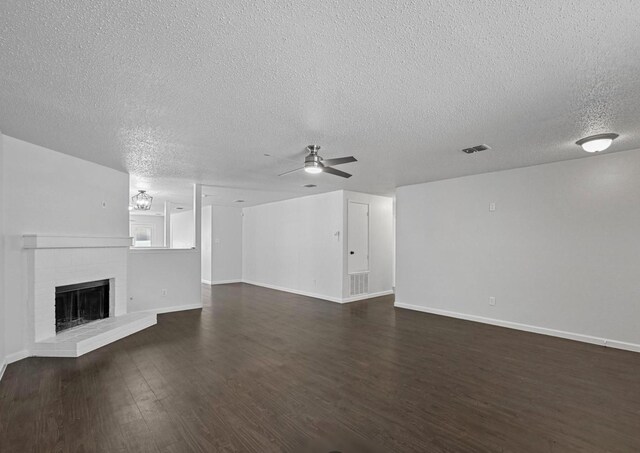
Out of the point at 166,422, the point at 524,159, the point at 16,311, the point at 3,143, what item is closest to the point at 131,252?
the point at 16,311

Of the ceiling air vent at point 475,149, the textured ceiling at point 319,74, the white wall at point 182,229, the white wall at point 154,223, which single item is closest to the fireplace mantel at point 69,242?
the textured ceiling at point 319,74

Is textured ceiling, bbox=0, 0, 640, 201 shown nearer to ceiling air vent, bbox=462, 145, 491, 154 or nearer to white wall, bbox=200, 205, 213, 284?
ceiling air vent, bbox=462, 145, 491, 154

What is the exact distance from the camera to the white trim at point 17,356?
3.51 metres

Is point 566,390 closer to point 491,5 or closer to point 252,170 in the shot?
point 491,5

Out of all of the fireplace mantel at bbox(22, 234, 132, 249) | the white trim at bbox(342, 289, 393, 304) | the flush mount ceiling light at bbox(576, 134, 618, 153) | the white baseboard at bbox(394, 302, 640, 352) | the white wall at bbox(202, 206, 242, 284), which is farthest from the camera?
the white wall at bbox(202, 206, 242, 284)

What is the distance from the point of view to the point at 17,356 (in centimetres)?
362

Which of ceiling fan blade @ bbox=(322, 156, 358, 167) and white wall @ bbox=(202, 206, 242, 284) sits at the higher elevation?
ceiling fan blade @ bbox=(322, 156, 358, 167)

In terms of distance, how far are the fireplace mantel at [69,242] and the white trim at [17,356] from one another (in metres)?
1.22

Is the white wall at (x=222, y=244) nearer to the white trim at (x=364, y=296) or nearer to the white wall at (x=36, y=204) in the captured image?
the white trim at (x=364, y=296)

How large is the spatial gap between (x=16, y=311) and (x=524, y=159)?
6.72 metres

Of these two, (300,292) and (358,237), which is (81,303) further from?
(358,237)

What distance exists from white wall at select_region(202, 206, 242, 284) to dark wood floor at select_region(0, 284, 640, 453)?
17.1 feet

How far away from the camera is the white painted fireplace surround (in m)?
3.79

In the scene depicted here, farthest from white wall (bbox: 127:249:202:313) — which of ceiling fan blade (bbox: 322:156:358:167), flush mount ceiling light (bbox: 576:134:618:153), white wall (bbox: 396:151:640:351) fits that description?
flush mount ceiling light (bbox: 576:134:618:153)
